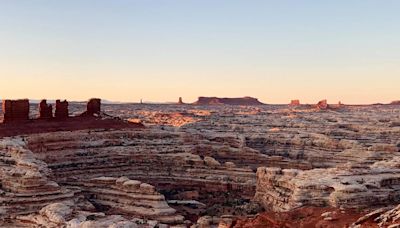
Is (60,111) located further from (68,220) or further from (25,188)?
(68,220)

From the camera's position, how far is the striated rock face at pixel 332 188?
3450 cm

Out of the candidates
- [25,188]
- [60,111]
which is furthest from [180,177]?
[25,188]

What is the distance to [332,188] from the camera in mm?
35875

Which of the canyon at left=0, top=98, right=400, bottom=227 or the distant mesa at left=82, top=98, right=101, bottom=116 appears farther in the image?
the distant mesa at left=82, top=98, right=101, bottom=116

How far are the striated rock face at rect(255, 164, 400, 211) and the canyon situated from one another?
0.24 feet

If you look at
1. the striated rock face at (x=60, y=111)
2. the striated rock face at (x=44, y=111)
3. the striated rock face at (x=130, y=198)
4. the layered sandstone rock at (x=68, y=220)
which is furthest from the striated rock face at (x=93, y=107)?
the layered sandstone rock at (x=68, y=220)

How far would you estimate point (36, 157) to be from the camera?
50.3m

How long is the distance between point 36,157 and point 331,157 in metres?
33.7

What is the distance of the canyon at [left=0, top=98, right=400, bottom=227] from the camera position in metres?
34.8

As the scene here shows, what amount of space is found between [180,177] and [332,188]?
22.7 m

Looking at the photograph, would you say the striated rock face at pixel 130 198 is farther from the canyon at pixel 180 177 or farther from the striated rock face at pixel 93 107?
the striated rock face at pixel 93 107

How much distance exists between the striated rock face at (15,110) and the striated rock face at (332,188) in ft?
96.6

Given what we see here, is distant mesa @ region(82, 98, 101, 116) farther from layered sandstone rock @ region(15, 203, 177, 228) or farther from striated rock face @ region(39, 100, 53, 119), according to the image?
layered sandstone rock @ region(15, 203, 177, 228)

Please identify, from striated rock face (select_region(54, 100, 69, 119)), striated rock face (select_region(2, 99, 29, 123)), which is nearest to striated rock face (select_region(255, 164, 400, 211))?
striated rock face (select_region(54, 100, 69, 119))
